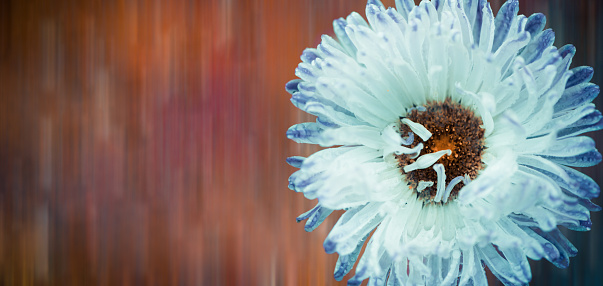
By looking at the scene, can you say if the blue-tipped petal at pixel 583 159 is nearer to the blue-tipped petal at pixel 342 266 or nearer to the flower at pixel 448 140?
the flower at pixel 448 140

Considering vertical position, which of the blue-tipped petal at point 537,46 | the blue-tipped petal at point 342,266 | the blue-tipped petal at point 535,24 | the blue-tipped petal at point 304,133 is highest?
the blue-tipped petal at point 535,24

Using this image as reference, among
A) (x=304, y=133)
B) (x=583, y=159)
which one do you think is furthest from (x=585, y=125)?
(x=304, y=133)

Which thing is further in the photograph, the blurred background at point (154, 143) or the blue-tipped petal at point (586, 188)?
the blurred background at point (154, 143)

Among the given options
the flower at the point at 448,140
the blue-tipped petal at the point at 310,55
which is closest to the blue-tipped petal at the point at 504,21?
the flower at the point at 448,140

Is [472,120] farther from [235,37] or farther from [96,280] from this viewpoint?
[96,280]

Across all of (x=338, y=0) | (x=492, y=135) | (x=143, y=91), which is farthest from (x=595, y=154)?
(x=143, y=91)

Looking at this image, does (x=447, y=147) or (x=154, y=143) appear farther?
(x=154, y=143)

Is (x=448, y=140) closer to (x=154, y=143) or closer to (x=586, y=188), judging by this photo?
(x=586, y=188)

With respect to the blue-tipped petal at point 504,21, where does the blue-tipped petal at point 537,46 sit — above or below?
below

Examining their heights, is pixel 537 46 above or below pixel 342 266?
above
